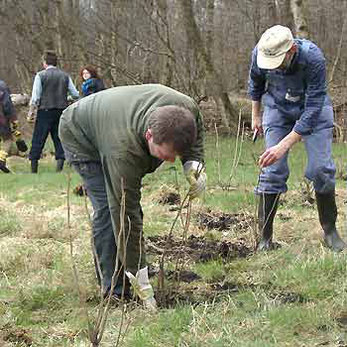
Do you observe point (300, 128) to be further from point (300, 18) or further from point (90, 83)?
point (300, 18)

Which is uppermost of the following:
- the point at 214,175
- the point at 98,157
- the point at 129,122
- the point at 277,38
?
the point at 277,38

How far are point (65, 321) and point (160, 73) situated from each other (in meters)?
13.5

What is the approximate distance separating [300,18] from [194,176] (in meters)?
9.93

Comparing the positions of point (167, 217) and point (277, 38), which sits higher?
point (277, 38)

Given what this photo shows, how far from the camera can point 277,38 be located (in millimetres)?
4277

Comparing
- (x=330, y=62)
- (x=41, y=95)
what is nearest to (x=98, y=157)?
(x=41, y=95)

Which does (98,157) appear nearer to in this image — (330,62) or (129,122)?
(129,122)

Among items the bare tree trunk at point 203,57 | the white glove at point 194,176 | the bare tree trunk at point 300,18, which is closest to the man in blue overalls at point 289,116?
the white glove at point 194,176

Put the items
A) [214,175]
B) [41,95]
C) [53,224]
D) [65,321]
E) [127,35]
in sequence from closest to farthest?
1. [65,321]
2. [53,224]
3. [214,175]
4. [41,95]
5. [127,35]

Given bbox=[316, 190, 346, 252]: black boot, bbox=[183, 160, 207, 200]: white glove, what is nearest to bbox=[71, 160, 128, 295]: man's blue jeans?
bbox=[183, 160, 207, 200]: white glove

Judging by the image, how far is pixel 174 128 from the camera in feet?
9.71

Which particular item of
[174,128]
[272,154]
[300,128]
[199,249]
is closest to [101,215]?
[174,128]

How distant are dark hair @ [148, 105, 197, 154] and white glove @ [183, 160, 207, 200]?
49 centimetres

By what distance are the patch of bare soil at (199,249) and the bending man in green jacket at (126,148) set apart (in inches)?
34.7
